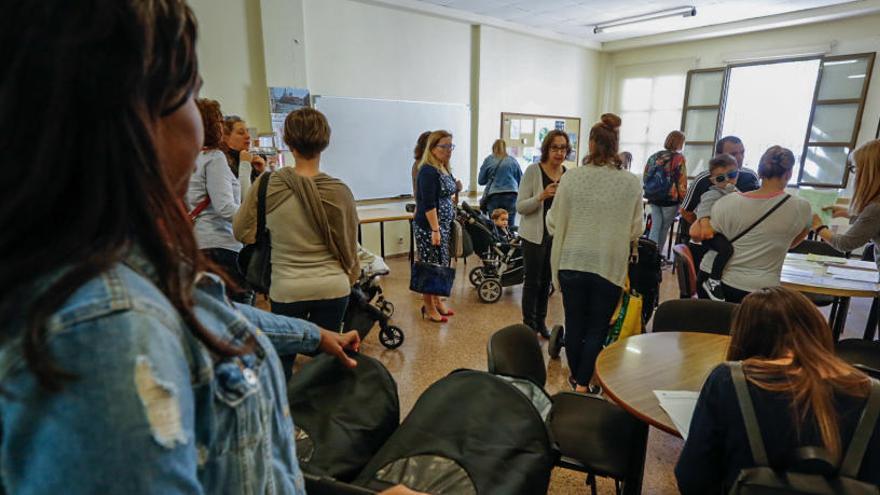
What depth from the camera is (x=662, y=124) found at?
24.2ft

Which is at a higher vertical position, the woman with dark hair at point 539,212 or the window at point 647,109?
the window at point 647,109

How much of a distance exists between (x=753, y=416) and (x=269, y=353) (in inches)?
40.8

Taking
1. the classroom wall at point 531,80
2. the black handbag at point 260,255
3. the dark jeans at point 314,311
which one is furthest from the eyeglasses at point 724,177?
the black handbag at point 260,255

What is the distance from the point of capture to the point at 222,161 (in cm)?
214

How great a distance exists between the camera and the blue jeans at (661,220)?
4984 millimetres

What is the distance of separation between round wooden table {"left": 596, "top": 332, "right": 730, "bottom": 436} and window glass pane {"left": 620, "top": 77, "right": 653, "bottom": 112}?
6702 mm

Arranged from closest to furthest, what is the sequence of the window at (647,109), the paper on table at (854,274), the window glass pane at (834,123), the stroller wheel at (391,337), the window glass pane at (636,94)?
the paper on table at (854,274), the stroller wheel at (391,337), the window glass pane at (834,123), the window at (647,109), the window glass pane at (636,94)

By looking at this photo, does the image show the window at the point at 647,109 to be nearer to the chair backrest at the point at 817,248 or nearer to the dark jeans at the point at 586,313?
the chair backrest at the point at 817,248

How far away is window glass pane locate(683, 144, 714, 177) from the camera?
691 cm

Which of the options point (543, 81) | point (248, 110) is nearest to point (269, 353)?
point (248, 110)

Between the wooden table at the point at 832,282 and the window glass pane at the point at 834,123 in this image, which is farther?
the window glass pane at the point at 834,123

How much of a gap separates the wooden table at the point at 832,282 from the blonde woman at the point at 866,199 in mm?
Result: 186

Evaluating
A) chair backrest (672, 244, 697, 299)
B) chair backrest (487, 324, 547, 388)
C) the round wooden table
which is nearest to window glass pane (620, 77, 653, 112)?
chair backrest (672, 244, 697, 299)

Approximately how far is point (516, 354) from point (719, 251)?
1316 millimetres
